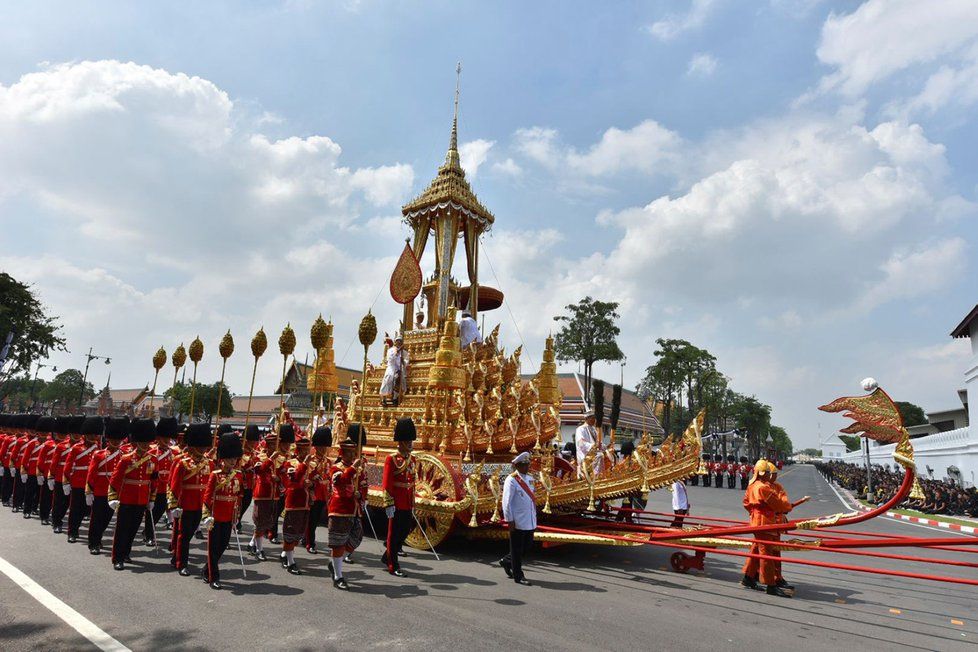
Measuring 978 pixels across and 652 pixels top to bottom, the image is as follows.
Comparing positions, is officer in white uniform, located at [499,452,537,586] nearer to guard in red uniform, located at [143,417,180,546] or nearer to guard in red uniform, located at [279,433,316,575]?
guard in red uniform, located at [279,433,316,575]

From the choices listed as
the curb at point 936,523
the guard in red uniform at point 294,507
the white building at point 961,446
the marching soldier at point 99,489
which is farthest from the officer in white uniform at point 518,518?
the white building at point 961,446

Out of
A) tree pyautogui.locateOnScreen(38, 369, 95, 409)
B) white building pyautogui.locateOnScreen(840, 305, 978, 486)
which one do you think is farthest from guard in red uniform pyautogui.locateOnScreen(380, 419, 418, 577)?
tree pyautogui.locateOnScreen(38, 369, 95, 409)

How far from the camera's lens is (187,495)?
6.63 meters

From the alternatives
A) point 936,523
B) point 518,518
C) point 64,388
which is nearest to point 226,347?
point 518,518

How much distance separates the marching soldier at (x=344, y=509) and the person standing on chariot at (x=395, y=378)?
11.2ft

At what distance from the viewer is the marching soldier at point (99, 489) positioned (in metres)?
7.38

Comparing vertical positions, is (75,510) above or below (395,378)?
below

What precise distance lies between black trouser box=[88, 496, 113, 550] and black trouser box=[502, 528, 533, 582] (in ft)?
18.5

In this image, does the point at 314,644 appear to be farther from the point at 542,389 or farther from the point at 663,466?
the point at 542,389

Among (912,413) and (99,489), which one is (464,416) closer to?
(99,489)

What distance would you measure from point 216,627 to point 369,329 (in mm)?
4064

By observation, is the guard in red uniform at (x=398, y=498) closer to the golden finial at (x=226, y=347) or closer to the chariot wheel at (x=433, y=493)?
the chariot wheel at (x=433, y=493)

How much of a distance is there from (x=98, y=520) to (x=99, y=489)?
427mm

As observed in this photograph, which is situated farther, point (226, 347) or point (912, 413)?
point (912, 413)
